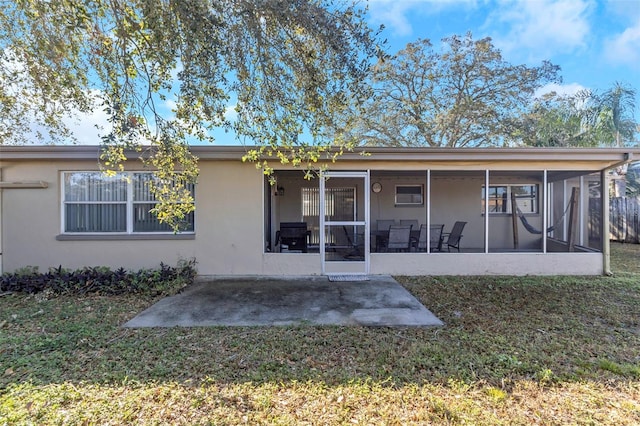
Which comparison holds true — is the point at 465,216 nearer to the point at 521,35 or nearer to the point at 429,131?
the point at 429,131

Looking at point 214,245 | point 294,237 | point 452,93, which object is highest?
point 452,93

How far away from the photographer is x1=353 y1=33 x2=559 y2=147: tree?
1410cm

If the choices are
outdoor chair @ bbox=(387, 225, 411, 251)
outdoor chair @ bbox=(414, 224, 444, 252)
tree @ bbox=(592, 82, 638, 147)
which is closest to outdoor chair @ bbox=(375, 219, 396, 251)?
outdoor chair @ bbox=(387, 225, 411, 251)

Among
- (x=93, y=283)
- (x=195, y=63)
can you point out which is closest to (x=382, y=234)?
(x=195, y=63)

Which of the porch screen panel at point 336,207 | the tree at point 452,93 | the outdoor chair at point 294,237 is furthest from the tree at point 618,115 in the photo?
the outdoor chair at point 294,237

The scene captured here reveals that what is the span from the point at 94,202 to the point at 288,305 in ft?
16.5

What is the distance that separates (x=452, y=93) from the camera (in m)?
14.8

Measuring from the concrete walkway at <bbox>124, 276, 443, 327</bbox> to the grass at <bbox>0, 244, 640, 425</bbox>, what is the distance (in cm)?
26

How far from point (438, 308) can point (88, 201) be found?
24.0 ft

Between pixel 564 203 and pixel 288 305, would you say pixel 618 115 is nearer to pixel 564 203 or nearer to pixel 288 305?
Result: pixel 564 203

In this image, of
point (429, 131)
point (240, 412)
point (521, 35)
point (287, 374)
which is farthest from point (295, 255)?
point (521, 35)

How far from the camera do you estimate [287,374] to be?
2961 millimetres

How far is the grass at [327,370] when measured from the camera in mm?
2420

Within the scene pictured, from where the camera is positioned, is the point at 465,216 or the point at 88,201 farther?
the point at 465,216
